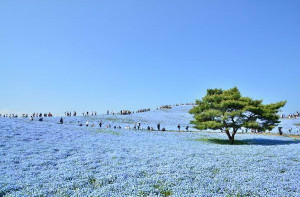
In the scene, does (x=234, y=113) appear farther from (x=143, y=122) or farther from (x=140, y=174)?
(x=143, y=122)

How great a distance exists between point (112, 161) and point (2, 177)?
6.51 m

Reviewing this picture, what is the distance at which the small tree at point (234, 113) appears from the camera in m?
29.7

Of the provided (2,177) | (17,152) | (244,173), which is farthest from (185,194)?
(17,152)

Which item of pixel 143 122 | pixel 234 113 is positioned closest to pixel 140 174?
pixel 234 113

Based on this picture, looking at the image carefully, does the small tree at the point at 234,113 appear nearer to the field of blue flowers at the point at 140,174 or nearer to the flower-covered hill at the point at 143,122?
the field of blue flowers at the point at 140,174

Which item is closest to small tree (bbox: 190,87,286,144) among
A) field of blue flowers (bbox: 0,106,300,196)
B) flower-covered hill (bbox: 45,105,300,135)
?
field of blue flowers (bbox: 0,106,300,196)

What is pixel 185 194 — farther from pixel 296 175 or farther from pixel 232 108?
pixel 232 108

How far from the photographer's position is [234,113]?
96.0 ft

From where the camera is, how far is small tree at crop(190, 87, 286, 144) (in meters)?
29.7

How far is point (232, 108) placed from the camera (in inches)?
1238

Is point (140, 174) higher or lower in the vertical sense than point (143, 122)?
lower

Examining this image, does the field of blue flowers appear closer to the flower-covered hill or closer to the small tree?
the small tree

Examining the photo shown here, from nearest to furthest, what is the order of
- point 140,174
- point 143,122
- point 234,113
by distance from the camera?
point 140,174 < point 234,113 < point 143,122

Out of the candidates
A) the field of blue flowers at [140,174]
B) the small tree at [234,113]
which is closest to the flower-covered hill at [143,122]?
the small tree at [234,113]
